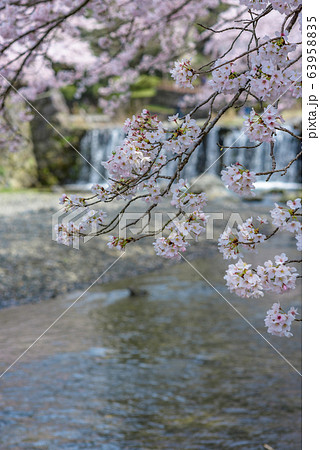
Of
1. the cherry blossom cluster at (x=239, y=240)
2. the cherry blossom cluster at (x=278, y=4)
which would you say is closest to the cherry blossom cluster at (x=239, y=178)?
the cherry blossom cluster at (x=239, y=240)

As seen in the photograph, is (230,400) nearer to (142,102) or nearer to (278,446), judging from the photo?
(278,446)

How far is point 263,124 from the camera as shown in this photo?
186cm

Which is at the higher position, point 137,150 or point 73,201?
point 137,150

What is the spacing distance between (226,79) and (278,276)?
2.19 ft

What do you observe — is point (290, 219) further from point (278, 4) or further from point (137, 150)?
point (278, 4)

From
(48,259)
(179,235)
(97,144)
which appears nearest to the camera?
(179,235)

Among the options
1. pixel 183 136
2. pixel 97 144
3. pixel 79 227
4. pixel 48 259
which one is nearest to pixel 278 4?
pixel 183 136

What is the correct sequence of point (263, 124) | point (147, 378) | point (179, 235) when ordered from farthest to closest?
point (147, 378) → point (179, 235) → point (263, 124)

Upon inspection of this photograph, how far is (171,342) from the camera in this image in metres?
5.30

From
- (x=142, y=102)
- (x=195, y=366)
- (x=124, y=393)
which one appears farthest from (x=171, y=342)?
(x=142, y=102)

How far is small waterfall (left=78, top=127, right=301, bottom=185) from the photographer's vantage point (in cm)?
1538

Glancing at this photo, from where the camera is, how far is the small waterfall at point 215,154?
15.4 meters

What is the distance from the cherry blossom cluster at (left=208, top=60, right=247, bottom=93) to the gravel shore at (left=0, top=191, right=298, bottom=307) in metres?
4.84

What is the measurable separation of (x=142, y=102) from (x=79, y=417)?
18.8 metres
